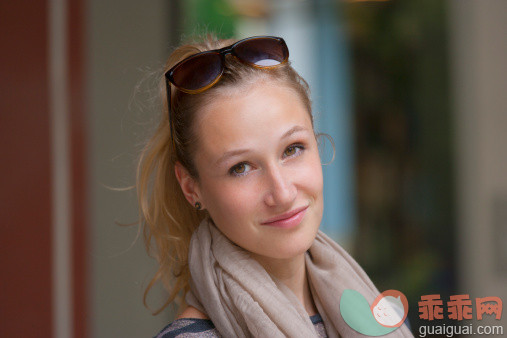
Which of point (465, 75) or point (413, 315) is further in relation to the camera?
point (465, 75)

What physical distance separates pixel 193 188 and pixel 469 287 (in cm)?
124

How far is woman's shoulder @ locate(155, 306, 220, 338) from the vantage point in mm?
686

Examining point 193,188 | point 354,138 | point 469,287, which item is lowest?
point 469,287

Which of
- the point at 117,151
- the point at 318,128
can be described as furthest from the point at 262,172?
the point at 117,151

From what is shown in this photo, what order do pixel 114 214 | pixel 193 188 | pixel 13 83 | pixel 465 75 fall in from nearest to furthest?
1. pixel 193 188
2. pixel 13 83
3. pixel 114 214
4. pixel 465 75

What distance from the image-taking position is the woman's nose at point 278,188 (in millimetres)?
641

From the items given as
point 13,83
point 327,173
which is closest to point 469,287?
point 327,173

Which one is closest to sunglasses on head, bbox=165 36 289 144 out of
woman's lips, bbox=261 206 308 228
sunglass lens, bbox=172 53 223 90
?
sunglass lens, bbox=172 53 223 90

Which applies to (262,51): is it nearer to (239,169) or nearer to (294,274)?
(239,169)

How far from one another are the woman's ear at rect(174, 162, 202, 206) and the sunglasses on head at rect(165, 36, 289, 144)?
0.12m

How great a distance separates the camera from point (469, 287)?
1639 mm

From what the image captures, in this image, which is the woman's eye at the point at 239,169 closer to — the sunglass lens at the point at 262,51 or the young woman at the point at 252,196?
the young woman at the point at 252,196

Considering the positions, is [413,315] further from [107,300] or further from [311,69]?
[311,69]

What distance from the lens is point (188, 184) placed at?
760 mm
